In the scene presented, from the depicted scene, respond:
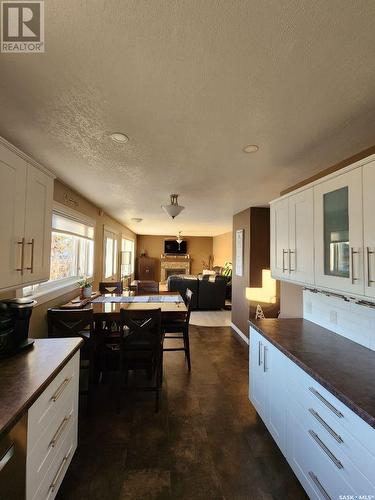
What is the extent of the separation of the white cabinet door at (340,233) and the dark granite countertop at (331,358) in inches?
17.1

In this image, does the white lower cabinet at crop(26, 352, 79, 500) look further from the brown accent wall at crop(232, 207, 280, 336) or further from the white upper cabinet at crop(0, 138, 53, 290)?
the brown accent wall at crop(232, 207, 280, 336)

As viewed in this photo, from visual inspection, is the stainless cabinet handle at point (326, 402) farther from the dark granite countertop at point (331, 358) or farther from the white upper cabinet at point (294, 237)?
the white upper cabinet at point (294, 237)

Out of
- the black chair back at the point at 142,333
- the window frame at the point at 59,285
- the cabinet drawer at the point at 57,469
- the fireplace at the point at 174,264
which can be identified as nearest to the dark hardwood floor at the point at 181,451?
the cabinet drawer at the point at 57,469

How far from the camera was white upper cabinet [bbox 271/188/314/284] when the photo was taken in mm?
1907

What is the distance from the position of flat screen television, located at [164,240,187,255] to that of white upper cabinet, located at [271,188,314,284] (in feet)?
26.3

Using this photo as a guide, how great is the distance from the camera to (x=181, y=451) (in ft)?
5.91

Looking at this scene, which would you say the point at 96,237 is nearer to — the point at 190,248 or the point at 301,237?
the point at 301,237

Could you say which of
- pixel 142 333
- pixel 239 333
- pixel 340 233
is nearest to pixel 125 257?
pixel 239 333

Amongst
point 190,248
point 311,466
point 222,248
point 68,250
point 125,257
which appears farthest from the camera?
point 190,248

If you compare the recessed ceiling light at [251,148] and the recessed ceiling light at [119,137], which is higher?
the recessed ceiling light at [119,137]

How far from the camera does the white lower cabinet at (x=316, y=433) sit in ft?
3.34

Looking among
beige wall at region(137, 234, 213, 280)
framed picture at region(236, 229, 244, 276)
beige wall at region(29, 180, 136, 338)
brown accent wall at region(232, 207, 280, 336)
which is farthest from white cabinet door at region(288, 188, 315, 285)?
beige wall at region(137, 234, 213, 280)

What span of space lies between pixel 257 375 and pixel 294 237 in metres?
1.29

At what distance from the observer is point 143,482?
5.06 ft
